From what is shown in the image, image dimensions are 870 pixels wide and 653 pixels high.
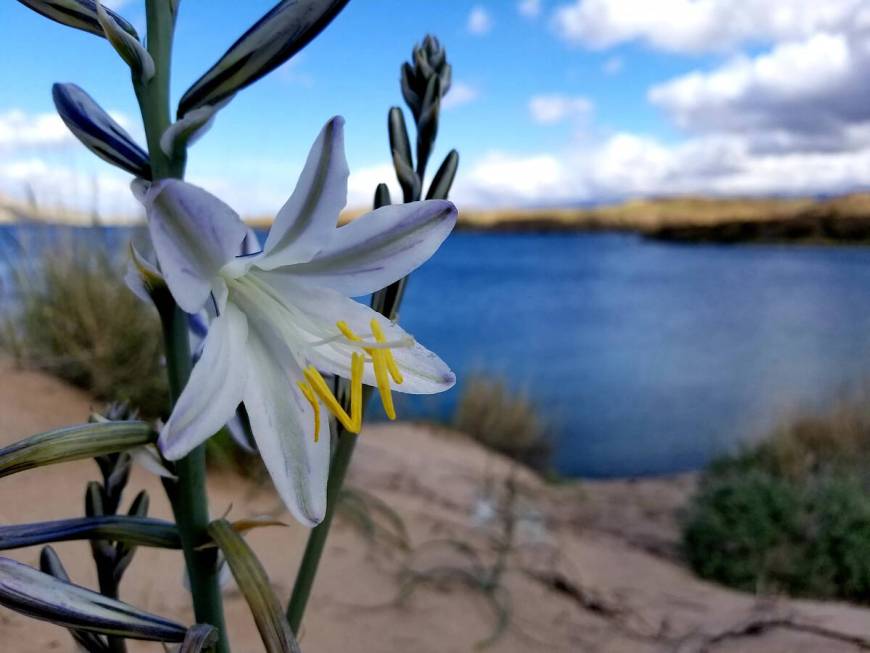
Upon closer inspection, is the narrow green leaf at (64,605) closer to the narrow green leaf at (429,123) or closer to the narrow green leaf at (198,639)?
the narrow green leaf at (198,639)

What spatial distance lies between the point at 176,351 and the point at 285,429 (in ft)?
0.34

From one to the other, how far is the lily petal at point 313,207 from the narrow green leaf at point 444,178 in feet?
0.41

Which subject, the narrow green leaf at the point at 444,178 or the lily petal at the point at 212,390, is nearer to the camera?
the lily petal at the point at 212,390

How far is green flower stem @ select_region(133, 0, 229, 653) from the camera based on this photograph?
21.4 inches

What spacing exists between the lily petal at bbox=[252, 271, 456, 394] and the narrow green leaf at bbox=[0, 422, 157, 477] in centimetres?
15

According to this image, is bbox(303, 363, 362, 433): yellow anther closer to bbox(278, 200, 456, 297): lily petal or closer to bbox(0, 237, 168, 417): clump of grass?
bbox(278, 200, 456, 297): lily petal

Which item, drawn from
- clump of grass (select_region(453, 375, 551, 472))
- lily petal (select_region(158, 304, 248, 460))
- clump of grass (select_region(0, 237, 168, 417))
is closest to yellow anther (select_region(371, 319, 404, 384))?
lily petal (select_region(158, 304, 248, 460))

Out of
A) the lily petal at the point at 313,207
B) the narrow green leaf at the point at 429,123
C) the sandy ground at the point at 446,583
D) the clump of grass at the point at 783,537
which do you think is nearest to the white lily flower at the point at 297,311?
the lily petal at the point at 313,207

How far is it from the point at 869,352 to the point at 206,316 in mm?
9819

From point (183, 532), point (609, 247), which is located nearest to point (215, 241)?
point (183, 532)

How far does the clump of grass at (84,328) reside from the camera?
320 centimetres

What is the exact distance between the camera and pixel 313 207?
1.79 feet

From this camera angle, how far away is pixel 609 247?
28.1 metres

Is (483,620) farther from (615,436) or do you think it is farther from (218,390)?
(615,436)
